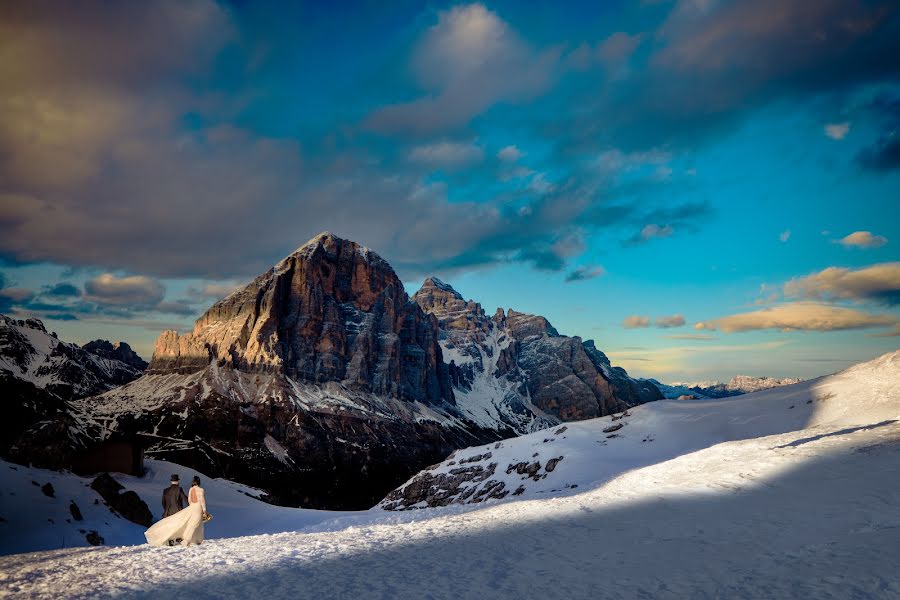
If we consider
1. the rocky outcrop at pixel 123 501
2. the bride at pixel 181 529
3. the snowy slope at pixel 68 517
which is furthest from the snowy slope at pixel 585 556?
the rocky outcrop at pixel 123 501

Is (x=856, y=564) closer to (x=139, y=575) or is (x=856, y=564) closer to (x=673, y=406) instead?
(x=139, y=575)

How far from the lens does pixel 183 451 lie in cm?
17250

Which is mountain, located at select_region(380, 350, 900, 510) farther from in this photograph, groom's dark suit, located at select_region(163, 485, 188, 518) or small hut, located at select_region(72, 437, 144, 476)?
small hut, located at select_region(72, 437, 144, 476)

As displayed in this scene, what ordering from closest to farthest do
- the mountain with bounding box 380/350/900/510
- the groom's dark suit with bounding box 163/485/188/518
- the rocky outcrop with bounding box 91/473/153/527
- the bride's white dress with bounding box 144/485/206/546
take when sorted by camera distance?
the bride's white dress with bounding box 144/485/206/546 → the groom's dark suit with bounding box 163/485/188/518 → the rocky outcrop with bounding box 91/473/153/527 → the mountain with bounding box 380/350/900/510

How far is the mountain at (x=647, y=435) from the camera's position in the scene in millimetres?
39375

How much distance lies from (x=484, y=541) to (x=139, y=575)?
8.95 metres

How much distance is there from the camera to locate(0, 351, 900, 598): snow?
10125 millimetres

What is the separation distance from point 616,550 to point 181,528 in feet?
46.6

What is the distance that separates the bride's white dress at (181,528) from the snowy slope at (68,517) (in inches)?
551

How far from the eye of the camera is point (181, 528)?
17.8m

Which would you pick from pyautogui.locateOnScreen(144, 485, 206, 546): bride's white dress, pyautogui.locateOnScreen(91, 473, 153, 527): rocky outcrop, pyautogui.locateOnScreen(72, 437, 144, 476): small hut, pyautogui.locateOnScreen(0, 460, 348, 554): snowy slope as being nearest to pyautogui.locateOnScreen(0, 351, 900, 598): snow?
pyautogui.locateOnScreen(0, 460, 348, 554): snowy slope

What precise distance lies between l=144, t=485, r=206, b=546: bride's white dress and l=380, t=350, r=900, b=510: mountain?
22780 mm

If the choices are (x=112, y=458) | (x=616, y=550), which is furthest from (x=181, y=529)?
(x=112, y=458)

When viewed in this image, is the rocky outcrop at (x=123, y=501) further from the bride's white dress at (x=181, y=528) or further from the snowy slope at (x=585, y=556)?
the snowy slope at (x=585, y=556)
